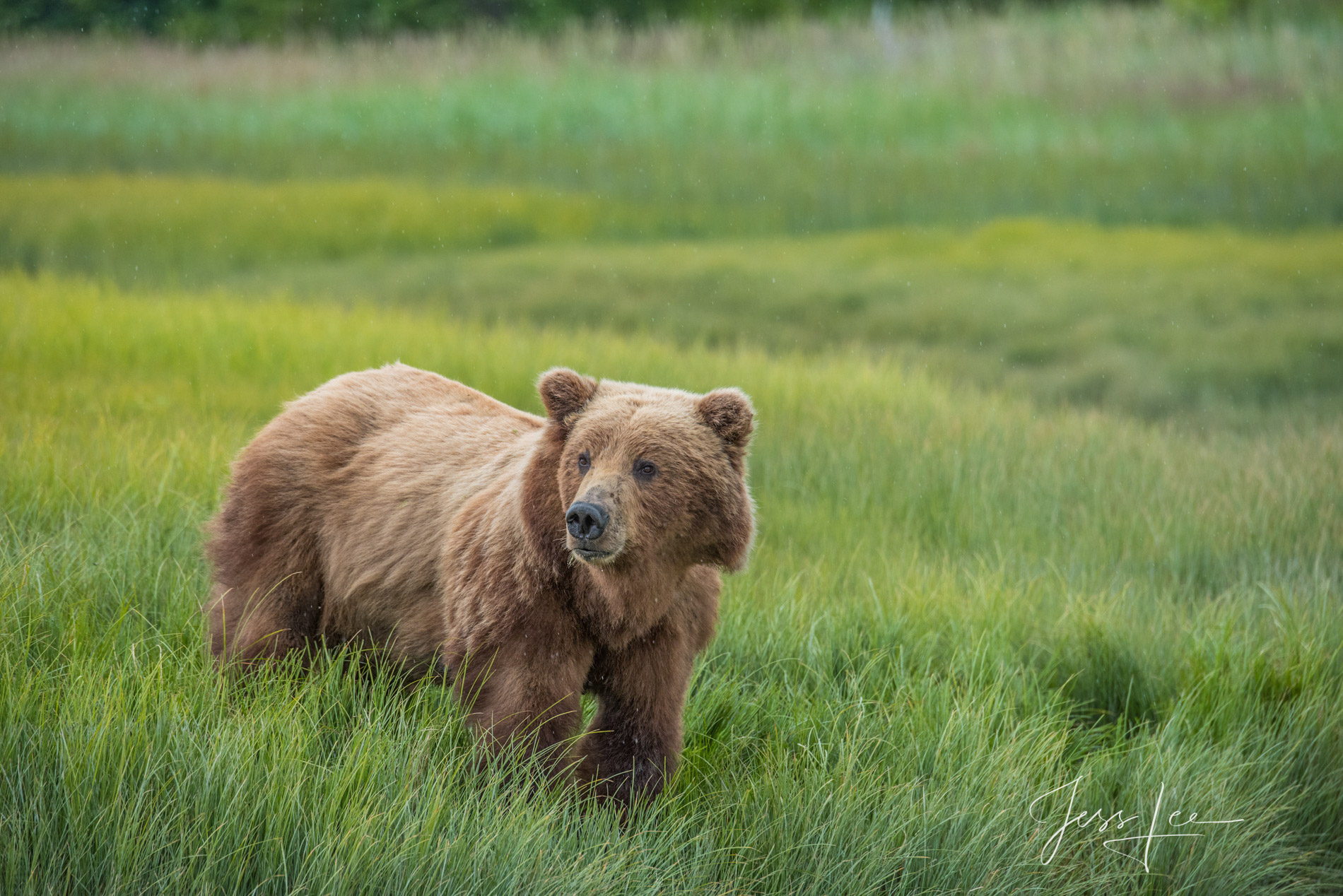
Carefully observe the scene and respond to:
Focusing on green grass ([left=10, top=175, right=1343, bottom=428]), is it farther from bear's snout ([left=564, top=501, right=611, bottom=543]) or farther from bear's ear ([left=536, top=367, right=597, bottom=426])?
bear's snout ([left=564, top=501, right=611, bottom=543])

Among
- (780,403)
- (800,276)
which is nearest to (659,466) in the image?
(780,403)

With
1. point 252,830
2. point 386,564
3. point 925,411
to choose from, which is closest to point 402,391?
point 386,564

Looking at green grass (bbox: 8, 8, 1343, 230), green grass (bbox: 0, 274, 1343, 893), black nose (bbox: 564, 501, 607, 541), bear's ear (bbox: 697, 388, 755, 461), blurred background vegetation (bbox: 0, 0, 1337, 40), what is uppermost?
blurred background vegetation (bbox: 0, 0, 1337, 40)

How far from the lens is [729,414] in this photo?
3457 millimetres

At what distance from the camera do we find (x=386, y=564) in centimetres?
388

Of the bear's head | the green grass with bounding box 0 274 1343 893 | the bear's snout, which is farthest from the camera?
the bear's head

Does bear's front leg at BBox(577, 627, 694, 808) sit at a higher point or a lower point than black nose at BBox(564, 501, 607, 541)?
lower

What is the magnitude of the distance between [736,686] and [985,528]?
2.97m

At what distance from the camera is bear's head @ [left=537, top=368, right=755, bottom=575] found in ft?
10.6

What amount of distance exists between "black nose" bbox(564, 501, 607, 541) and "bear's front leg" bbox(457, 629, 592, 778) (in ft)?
1.56

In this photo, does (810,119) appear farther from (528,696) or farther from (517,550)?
(528,696)

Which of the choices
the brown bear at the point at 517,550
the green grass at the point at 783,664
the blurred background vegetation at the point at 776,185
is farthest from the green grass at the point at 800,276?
the brown bear at the point at 517,550
